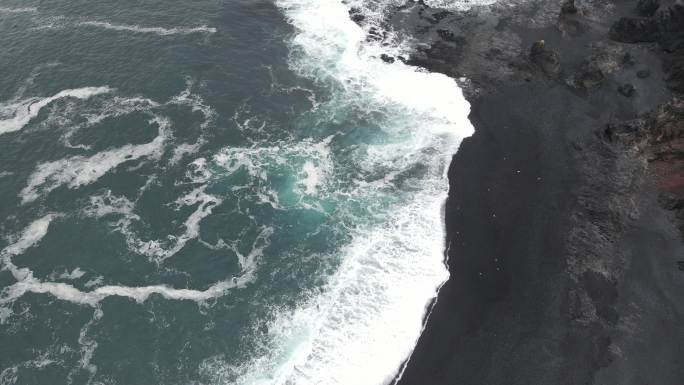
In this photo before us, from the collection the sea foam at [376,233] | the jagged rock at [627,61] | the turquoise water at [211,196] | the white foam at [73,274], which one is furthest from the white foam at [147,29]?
the jagged rock at [627,61]

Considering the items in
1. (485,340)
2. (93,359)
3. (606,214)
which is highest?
(606,214)

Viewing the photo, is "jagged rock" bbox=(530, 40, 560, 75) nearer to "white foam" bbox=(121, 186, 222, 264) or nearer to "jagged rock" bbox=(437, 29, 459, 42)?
"jagged rock" bbox=(437, 29, 459, 42)

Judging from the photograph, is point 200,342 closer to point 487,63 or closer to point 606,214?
point 606,214

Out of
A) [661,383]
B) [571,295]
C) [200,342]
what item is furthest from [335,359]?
[661,383]

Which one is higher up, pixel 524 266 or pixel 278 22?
pixel 278 22

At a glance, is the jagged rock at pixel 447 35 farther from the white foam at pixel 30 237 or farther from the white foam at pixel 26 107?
the white foam at pixel 30 237

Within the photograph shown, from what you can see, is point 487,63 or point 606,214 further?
point 487,63

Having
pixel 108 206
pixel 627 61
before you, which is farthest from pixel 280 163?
pixel 627 61

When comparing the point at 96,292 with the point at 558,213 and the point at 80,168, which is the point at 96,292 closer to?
the point at 80,168
